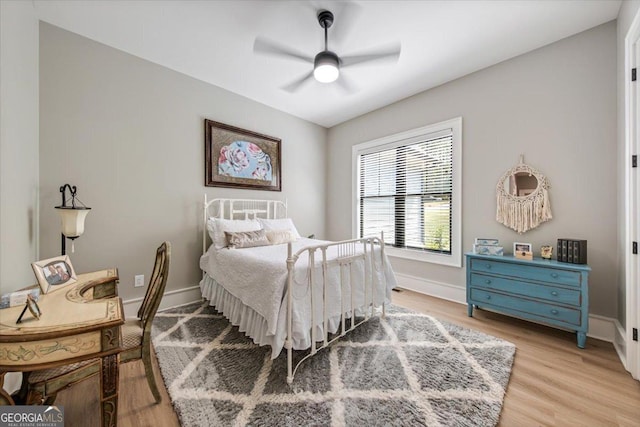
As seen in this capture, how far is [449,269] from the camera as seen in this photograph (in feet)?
10.7

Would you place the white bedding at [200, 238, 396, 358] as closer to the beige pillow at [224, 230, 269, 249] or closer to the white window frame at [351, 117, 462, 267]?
the beige pillow at [224, 230, 269, 249]

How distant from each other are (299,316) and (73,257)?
2.33 metres

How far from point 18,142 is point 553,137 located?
449 cm

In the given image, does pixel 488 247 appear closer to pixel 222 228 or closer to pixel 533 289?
pixel 533 289

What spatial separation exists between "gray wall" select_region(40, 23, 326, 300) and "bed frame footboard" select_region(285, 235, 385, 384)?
74.3 inches

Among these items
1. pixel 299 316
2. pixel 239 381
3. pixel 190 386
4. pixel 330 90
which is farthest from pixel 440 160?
pixel 190 386

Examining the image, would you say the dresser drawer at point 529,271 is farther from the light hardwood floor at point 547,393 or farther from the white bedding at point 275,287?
the white bedding at point 275,287

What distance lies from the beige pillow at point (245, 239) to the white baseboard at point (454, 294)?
220 centimetres

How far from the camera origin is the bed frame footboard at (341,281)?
167cm

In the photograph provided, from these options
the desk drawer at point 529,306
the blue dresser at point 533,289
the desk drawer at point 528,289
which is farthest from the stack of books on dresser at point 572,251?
the desk drawer at point 529,306

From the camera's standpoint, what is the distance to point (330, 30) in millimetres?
2268

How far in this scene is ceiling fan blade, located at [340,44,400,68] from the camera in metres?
2.06

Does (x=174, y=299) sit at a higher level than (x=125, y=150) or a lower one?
lower

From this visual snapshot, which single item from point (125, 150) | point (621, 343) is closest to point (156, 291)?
point (125, 150)
